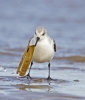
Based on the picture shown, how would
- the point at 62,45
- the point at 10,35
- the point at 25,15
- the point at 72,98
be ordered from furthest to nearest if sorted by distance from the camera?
1. the point at 25,15
2. the point at 10,35
3. the point at 62,45
4. the point at 72,98

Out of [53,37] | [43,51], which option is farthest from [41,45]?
[53,37]

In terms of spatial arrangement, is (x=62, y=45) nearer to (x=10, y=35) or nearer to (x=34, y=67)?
(x=10, y=35)

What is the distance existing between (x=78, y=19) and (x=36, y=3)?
4167 millimetres

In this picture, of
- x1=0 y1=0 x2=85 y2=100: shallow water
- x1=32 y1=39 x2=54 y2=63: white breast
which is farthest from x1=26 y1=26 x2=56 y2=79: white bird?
x1=0 y1=0 x2=85 y2=100: shallow water

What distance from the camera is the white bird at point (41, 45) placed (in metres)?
9.86

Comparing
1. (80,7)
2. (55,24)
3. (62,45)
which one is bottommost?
(62,45)

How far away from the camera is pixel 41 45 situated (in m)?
10.0

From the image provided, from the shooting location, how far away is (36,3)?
88.3 ft

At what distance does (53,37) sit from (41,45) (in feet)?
27.5

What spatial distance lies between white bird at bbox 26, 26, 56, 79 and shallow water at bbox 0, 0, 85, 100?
480 mm

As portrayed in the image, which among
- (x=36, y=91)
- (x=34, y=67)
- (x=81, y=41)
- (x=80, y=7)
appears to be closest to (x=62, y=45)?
(x=81, y=41)

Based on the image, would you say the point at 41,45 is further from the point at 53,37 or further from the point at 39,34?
the point at 53,37

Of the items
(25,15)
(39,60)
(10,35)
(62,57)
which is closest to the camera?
(39,60)

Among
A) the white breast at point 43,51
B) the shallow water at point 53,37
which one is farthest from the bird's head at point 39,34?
the shallow water at point 53,37
